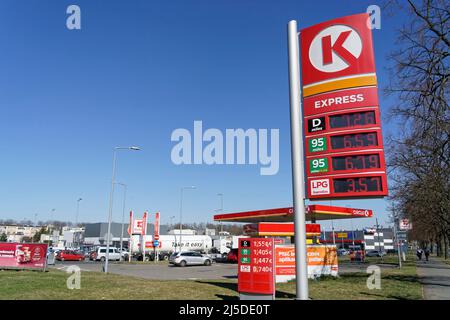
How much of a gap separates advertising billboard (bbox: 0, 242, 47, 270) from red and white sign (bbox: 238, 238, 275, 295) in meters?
15.3

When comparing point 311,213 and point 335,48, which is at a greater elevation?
point 335,48

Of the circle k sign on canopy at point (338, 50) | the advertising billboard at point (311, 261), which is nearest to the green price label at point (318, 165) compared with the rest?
the circle k sign on canopy at point (338, 50)

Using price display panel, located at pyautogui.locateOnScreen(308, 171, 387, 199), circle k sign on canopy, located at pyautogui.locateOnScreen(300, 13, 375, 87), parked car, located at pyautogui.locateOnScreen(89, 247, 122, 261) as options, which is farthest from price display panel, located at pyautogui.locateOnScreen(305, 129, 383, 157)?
parked car, located at pyautogui.locateOnScreen(89, 247, 122, 261)

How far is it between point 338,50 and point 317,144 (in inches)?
108

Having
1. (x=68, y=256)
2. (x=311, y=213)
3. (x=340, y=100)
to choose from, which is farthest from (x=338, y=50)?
(x=68, y=256)

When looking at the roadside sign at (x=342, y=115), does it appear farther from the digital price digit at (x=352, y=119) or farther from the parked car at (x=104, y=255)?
the parked car at (x=104, y=255)

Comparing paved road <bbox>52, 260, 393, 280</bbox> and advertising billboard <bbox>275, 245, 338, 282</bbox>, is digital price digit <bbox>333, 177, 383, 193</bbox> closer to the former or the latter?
advertising billboard <bbox>275, 245, 338, 282</bbox>

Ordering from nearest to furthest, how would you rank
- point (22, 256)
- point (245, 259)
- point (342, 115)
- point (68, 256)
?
point (342, 115) < point (245, 259) < point (22, 256) < point (68, 256)

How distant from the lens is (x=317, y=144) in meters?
10.5

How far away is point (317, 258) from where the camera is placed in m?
20.6

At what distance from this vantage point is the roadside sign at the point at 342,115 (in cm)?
972
